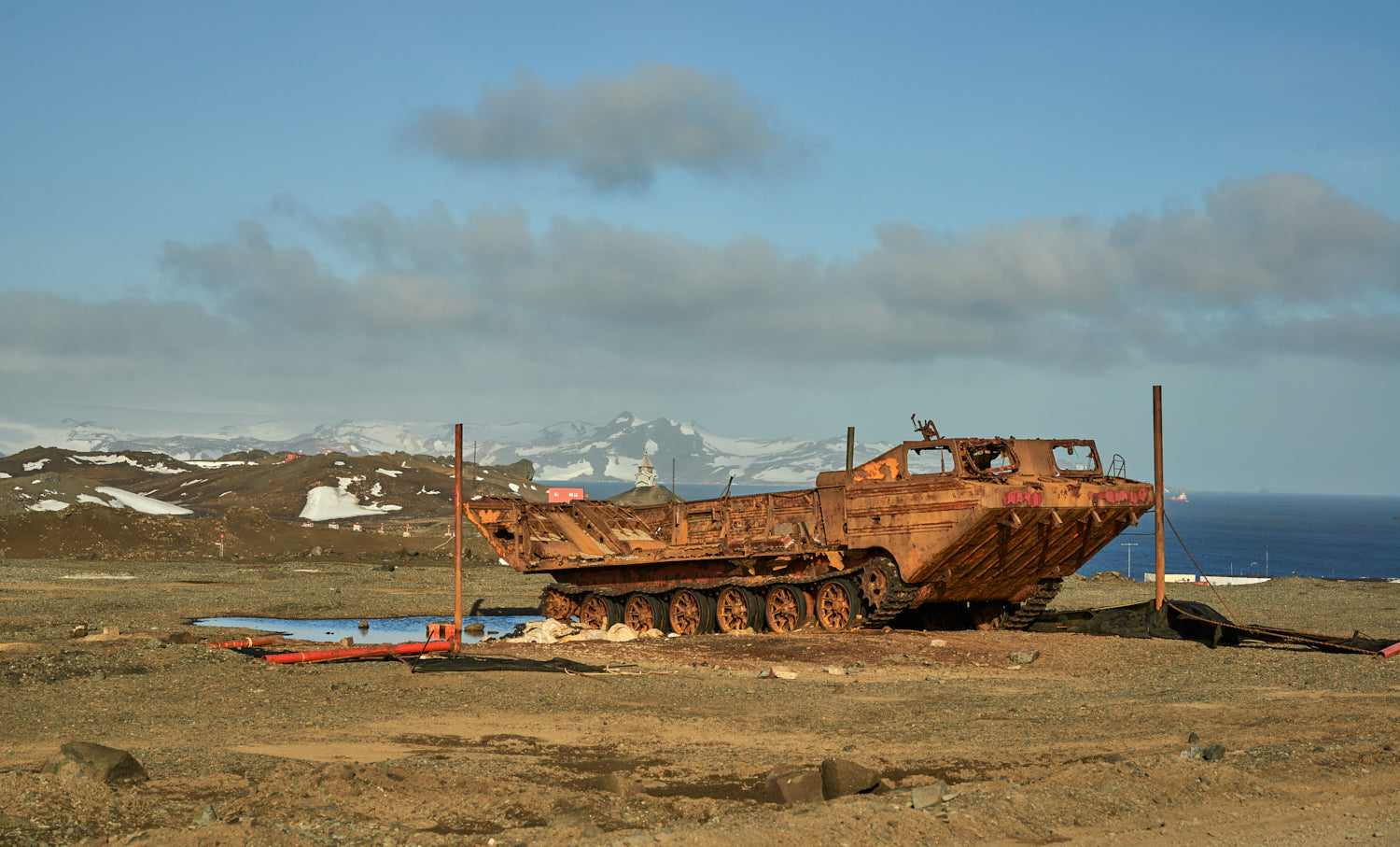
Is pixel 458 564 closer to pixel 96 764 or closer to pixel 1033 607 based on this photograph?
pixel 1033 607

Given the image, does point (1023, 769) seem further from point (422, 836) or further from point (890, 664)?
point (890, 664)

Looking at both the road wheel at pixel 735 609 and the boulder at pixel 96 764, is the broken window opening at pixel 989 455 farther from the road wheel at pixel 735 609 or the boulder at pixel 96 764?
the boulder at pixel 96 764

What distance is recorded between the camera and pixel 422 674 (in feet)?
57.8

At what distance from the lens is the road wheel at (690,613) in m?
25.9

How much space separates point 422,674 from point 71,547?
1831 inches

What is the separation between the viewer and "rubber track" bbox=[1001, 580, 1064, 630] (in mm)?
25531

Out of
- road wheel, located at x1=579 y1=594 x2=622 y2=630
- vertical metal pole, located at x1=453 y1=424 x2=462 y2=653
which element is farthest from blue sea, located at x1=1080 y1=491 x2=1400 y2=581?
vertical metal pole, located at x1=453 y1=424 x2=462 y2=653

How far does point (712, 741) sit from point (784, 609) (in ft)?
40.6

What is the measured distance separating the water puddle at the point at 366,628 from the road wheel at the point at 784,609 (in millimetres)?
6219

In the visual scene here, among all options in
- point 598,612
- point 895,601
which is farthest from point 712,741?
point 598,612

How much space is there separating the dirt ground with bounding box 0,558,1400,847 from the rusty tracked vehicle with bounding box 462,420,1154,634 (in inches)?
43.5

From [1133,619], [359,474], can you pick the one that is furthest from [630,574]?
[359,474]

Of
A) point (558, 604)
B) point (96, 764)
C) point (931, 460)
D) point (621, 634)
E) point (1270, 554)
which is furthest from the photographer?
point (1270, 554)

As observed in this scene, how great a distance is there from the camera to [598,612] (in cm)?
2844
